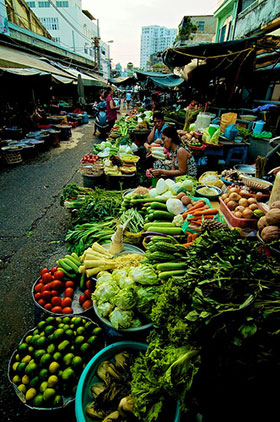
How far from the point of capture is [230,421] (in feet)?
3.67

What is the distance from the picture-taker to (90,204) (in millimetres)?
4453

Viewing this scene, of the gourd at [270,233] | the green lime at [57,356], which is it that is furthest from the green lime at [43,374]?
the gourd at [270,233]

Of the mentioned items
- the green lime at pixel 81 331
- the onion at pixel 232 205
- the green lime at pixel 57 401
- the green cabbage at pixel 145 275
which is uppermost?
the onion at pixel 232 205

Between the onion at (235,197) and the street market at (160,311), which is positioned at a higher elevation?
the onion at (235,197)

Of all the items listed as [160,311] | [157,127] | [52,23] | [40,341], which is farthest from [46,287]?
[52,23]

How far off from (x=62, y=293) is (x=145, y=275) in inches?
52.8

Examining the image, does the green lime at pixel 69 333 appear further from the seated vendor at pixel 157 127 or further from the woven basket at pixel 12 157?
the woven basket at pixel 12 157

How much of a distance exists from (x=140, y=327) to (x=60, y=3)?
81.2 meters

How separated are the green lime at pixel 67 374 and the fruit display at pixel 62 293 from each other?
2.34ft

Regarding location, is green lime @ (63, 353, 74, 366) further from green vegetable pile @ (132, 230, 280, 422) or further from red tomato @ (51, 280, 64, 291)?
red tomato @ (51, 280, 64, 291)

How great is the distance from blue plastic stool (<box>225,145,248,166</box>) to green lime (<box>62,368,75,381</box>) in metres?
6.33

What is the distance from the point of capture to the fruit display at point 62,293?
102 inches

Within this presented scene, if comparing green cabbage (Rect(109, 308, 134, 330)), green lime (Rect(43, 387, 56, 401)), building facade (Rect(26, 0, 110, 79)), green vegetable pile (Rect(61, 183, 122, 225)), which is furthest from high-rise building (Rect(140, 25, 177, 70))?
green lime (Rect(43, 387, 56, 401))

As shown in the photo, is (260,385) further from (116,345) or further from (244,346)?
(116,345)
